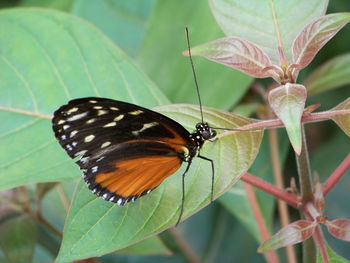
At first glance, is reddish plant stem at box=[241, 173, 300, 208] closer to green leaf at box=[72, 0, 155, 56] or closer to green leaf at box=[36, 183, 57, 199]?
green leaf at box=[36, 183, 57, 199]

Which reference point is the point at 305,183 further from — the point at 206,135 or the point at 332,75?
the point at 332,75

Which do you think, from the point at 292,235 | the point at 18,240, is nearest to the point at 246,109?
the point at 292,235

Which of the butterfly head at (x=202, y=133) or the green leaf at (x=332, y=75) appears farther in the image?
the green leaf at (x=332, y=75)

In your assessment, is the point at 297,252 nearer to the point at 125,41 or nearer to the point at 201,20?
the point at 201,20

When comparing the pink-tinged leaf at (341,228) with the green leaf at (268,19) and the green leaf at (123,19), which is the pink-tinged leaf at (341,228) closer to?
the green leaf at (268,19)

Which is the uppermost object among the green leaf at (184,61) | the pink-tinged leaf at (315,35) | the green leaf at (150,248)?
the green leaf at (184,61)

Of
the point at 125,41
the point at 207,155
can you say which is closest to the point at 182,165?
the point at 207,155

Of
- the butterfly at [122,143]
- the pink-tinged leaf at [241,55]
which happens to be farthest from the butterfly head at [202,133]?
the pink-tinged leaf at [241,55]
